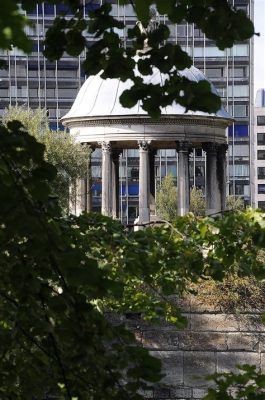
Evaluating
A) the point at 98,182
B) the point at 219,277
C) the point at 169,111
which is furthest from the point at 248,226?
the point at 98,182

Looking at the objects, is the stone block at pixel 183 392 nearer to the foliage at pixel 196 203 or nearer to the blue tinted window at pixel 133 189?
the foliage at pixel 196 203

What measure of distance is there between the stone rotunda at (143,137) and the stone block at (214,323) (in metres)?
22.3

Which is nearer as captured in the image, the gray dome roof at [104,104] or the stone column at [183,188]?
the gray dome roof at [104,104]

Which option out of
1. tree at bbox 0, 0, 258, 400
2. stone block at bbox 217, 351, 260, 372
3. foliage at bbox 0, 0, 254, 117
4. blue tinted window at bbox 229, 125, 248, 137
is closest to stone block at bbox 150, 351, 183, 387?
stone block at bbox 217, 351, 260, 372

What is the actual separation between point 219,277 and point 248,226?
1.92 feet

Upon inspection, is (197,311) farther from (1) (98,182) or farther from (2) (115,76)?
(1) (98,182)

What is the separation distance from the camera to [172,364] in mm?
25344

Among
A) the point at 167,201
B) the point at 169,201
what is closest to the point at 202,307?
the point at 169,201

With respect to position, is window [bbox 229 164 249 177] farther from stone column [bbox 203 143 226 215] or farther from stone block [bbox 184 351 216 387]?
stone block [bbox 184 351 216 387]

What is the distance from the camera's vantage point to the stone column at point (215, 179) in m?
51.7

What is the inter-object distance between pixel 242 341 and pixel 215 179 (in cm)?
2664

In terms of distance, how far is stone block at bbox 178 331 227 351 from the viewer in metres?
25.8

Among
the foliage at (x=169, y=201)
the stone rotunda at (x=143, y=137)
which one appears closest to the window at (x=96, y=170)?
the foliage at (x=169, y=201)

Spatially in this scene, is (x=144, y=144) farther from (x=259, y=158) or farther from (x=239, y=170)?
(x=259, y=158)
